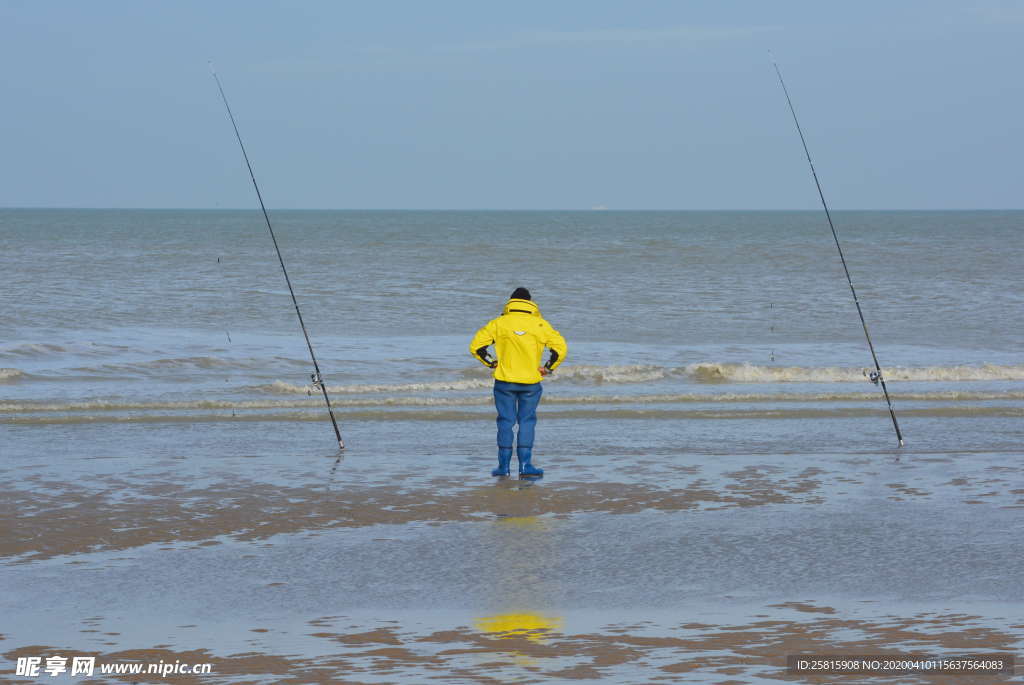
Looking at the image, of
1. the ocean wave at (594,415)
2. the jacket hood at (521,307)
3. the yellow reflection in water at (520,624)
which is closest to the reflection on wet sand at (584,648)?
the yellow reflection in water at (520,624)

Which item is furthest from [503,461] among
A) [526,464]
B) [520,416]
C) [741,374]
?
[741,374]

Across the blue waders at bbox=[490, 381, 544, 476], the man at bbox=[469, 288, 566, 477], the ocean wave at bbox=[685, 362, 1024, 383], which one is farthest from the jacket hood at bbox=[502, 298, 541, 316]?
the ocean wave at bbox=[685, 362, 1024, 383]

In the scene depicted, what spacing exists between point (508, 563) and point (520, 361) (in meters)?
2.34

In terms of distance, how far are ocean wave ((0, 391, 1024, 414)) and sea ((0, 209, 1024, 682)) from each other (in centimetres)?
7

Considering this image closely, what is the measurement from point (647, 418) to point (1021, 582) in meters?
6.32

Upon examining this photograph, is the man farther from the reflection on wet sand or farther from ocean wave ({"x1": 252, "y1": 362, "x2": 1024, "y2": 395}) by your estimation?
ocean wave ({"x1": 252, "y1": 362, "x2": 1024, "y2": 395})

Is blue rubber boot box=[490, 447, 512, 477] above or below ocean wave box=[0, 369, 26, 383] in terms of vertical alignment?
below

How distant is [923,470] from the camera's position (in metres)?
9.12

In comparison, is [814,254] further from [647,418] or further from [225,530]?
[225,530]

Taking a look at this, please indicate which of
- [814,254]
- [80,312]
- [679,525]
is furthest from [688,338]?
[814,254]

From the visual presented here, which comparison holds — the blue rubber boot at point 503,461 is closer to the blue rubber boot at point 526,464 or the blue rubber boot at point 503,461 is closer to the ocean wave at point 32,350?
the blue rubber boot at point 526,464

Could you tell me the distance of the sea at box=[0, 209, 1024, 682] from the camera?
16.9 feet

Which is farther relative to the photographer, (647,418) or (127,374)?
(127,374)

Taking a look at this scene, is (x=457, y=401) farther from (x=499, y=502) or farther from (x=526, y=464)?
(x=499, y=502)
